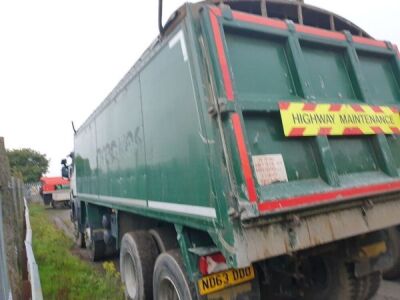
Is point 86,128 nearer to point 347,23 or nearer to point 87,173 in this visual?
point 87,173

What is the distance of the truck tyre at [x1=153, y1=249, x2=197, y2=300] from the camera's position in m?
2.67

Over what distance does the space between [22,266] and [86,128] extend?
3311 mm

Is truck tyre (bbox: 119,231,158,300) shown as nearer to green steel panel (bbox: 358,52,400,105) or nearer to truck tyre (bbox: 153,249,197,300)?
truck tyre (bbox: 153,249,197,300)

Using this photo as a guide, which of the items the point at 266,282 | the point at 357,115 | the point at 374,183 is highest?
the point at 357,115

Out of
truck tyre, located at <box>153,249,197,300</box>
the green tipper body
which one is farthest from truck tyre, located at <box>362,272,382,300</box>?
truck tyre, located at <box>153,249,197,300</box>

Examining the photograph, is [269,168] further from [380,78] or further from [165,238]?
[380,78]

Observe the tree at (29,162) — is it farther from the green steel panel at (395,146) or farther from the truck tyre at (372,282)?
the green steel panel at (395,146)

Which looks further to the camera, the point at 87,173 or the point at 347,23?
the point at 87,173

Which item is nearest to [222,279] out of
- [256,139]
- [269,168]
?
[269,168]

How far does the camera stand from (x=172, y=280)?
2898 mm

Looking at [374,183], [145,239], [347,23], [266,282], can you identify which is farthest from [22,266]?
[347,23]

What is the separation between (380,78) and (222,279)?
98.8 inches

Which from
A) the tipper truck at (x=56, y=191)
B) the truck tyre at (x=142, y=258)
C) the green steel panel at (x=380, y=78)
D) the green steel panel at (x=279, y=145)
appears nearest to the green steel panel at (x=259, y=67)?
the green steel panel at (x=279, y=145)

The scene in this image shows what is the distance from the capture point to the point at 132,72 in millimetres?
3926
